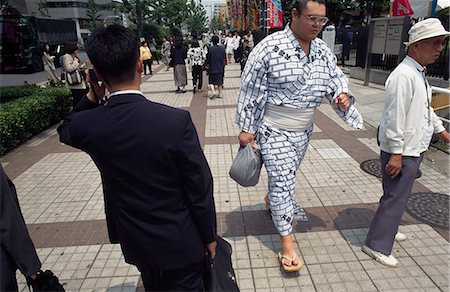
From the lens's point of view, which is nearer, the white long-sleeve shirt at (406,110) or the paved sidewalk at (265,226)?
the white long-sleeve shirt at (406,110)

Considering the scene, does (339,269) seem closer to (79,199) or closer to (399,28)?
(79,199)

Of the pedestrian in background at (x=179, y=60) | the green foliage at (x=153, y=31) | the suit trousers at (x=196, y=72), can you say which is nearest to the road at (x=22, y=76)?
the pedestrian in background at (x=179, y=60)

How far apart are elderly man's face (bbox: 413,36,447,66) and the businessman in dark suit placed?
1.91m

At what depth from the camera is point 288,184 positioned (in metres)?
2.63

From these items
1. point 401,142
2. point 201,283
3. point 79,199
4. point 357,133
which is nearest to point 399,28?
point 357,133

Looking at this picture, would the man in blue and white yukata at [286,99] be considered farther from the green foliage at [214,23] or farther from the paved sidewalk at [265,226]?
the green foliage at [214,23]

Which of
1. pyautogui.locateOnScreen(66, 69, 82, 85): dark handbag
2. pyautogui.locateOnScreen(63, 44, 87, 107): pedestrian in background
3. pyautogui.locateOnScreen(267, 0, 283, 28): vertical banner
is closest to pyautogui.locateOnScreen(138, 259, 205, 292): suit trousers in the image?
pyautogui.locateOnScreen(63, 44, 87, 107): pedestrian in background

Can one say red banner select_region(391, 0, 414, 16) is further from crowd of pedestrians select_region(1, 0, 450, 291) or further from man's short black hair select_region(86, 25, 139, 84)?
man's short black hair select_region(86, 25, 139, 84)

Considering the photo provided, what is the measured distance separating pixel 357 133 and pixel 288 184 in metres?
4.05

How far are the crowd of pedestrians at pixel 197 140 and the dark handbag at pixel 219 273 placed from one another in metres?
0.05

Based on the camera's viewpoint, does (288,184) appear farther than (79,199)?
No

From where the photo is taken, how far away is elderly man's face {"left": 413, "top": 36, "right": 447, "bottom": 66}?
7.59ft

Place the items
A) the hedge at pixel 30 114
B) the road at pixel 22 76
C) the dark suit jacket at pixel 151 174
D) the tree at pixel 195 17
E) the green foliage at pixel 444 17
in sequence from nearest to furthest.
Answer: the dark suit jacket at pixel 151 174 → the hedge at pixel 30 114 → the green foliage at pixel 444 17 → the road at pixel 22 76 → the tree at pixel 195 17

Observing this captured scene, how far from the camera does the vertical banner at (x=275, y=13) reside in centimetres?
1543
